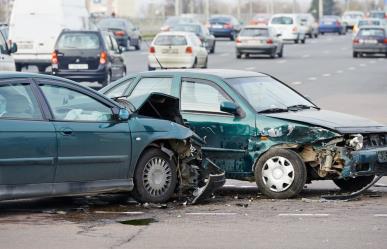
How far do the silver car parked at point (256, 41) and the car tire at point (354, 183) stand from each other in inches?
1431

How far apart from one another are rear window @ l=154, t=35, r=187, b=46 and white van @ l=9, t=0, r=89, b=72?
3.24 meters

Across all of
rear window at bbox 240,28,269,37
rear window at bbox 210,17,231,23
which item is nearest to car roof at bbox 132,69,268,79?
rear window at bbox 240,28,269,37

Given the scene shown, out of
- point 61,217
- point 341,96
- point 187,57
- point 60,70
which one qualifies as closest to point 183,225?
point 61,217

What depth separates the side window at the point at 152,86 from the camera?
1259 centimetres

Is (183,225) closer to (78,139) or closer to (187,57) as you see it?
(78,139)

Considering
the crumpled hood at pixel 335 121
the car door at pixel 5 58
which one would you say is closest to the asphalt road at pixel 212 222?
the crumpled hood at pixel 335 121

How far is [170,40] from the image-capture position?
3903cm

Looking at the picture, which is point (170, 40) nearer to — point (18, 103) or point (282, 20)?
point (18, 103)

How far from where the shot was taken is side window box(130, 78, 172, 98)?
12.6m

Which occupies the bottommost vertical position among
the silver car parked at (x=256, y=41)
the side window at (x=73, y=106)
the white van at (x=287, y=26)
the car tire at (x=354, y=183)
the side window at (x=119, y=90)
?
the white van at (x=287, y=26)

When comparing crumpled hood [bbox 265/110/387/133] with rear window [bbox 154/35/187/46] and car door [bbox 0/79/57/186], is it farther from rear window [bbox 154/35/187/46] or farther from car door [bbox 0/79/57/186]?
→ rear window [bbox 154/35/187/46]

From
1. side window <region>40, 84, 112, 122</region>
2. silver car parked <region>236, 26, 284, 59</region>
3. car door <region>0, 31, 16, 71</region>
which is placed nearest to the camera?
side window <region>40, 84, 112, 122</region>

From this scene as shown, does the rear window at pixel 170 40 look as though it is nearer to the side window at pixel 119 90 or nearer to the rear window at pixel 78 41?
the rear window at pixel 78 41

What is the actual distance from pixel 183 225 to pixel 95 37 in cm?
2176
